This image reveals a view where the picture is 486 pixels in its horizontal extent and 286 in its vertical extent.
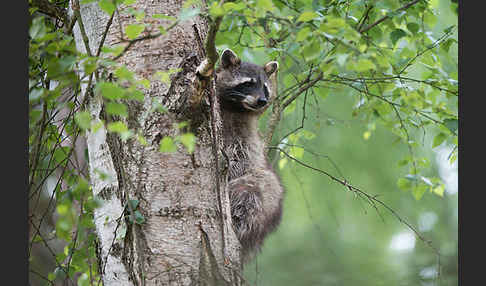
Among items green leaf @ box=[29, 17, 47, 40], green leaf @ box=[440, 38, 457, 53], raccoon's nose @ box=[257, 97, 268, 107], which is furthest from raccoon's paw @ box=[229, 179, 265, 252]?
green leaf @ box=[29, 17, 47, 40]

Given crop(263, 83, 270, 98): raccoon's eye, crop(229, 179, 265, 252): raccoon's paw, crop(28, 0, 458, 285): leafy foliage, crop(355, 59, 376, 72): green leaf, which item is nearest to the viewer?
crop(28, 0, 458, 285): leafy foliage

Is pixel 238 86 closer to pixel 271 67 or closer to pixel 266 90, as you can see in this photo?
pixel 266 90

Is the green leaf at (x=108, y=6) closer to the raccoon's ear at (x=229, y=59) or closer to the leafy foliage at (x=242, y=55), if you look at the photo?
the leafy foliage at (x=242, y=55)

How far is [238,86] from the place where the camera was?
6.14 meters

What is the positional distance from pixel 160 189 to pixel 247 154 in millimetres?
2545

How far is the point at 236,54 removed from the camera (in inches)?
234

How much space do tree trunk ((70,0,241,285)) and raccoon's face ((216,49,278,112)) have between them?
2.64m

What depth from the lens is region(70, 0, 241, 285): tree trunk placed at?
3008 millimetres

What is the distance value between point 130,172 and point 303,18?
1353 millimetres

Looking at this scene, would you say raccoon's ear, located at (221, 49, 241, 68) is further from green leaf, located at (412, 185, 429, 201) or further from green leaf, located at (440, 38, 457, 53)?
green leaf, located at (412, 185, 429, 201)

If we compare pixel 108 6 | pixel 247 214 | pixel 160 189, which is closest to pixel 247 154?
pixel 247 214

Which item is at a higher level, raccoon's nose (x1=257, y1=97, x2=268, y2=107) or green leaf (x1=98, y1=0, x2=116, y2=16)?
raccoon's nose (x1=257, y1=97, x2=268, y2=107)

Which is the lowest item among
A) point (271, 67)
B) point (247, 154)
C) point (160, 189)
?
point (160, 189)

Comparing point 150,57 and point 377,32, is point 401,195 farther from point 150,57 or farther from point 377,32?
point 150,57
